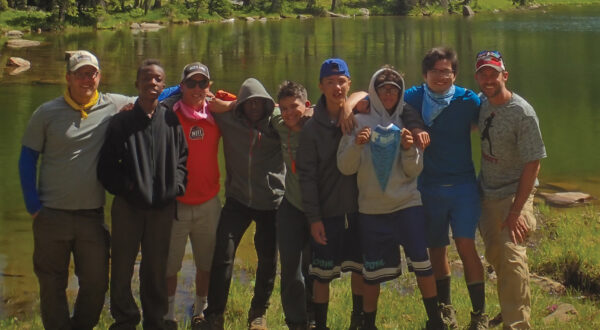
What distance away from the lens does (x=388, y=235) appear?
18.4 feet

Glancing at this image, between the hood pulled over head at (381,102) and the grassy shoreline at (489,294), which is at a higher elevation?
the hood pulled over head at (381,102)

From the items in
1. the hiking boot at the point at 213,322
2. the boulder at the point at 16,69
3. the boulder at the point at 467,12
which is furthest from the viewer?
the boulder at the point at 467,12

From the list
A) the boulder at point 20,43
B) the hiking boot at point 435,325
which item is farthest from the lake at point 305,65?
the hiking boot at point 435,325

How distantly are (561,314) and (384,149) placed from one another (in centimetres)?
248

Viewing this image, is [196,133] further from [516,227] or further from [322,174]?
[516,227]

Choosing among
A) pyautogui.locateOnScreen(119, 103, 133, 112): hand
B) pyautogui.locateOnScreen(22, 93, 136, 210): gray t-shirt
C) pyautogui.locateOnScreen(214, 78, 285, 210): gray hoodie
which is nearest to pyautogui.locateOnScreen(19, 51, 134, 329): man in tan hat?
pyautogui.locateOnScreen(22, 93, 136, 210): gray t-shirt

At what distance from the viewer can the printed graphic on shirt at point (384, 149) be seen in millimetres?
5539

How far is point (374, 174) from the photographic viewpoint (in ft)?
18.3

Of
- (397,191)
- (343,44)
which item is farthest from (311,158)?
(343,44)

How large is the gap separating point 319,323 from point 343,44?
1420 inches

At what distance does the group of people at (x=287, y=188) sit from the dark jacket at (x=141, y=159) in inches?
0.4

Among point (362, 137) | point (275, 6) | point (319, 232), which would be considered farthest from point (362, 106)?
point (275, 6)

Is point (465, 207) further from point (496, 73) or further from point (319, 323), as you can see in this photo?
point (319, 323)

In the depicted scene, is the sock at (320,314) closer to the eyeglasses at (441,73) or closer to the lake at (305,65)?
the eyeglasses at (441,73)
